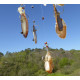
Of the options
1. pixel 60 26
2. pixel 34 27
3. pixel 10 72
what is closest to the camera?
pixel 60 26

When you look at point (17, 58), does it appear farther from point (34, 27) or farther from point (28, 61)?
point (34, 27)

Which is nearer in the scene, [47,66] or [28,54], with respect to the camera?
[47,66]

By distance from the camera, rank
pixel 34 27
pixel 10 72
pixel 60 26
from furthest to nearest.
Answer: pixel 10 72 < pixel 34 27 < pixel 60 26

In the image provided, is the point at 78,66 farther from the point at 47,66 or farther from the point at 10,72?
the point at 47,66
